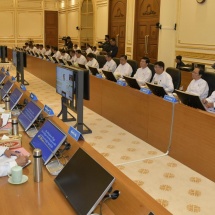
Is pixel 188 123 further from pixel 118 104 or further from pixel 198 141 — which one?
pixel 118 104

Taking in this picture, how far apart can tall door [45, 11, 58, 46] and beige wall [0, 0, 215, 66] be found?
0.24m

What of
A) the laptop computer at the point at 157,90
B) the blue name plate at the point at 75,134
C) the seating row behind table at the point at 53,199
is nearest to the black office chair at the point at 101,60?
the laptop computer at the point at 157,90

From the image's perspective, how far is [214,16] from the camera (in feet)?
22.7

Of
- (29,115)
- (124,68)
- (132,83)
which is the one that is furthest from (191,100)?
(124,68)

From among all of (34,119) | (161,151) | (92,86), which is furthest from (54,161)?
(92,86)

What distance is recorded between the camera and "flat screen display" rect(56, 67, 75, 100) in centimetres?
413

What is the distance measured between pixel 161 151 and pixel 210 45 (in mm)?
4023

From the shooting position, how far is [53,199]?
5.34ft

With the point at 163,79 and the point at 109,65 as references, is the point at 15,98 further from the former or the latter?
the point at 109,65

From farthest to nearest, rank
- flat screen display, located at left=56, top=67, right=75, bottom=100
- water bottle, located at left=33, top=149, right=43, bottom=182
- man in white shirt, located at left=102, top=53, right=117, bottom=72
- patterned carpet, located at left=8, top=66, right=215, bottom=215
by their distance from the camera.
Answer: man in white shirt, located at left=102, top=53, right=117, bottom=72 < flat screen display, located at left=56, top=67, right=75, bottom=100 < patterned carpet, located at left=8, top=66, right=215, bottom=215 < water bottle, located at left=33, top=149, right=43, bottom=182

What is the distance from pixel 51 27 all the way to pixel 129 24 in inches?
296

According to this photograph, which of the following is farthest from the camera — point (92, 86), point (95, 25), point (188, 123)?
point (95, 25)

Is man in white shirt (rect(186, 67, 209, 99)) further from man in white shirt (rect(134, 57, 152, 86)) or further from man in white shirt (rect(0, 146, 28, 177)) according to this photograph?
man in white shirt (rect(0, 146, 28, 177))

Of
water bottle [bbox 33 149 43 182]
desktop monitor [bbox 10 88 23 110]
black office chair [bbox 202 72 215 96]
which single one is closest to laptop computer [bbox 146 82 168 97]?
black office chair [bbox 202 72 215 96]
